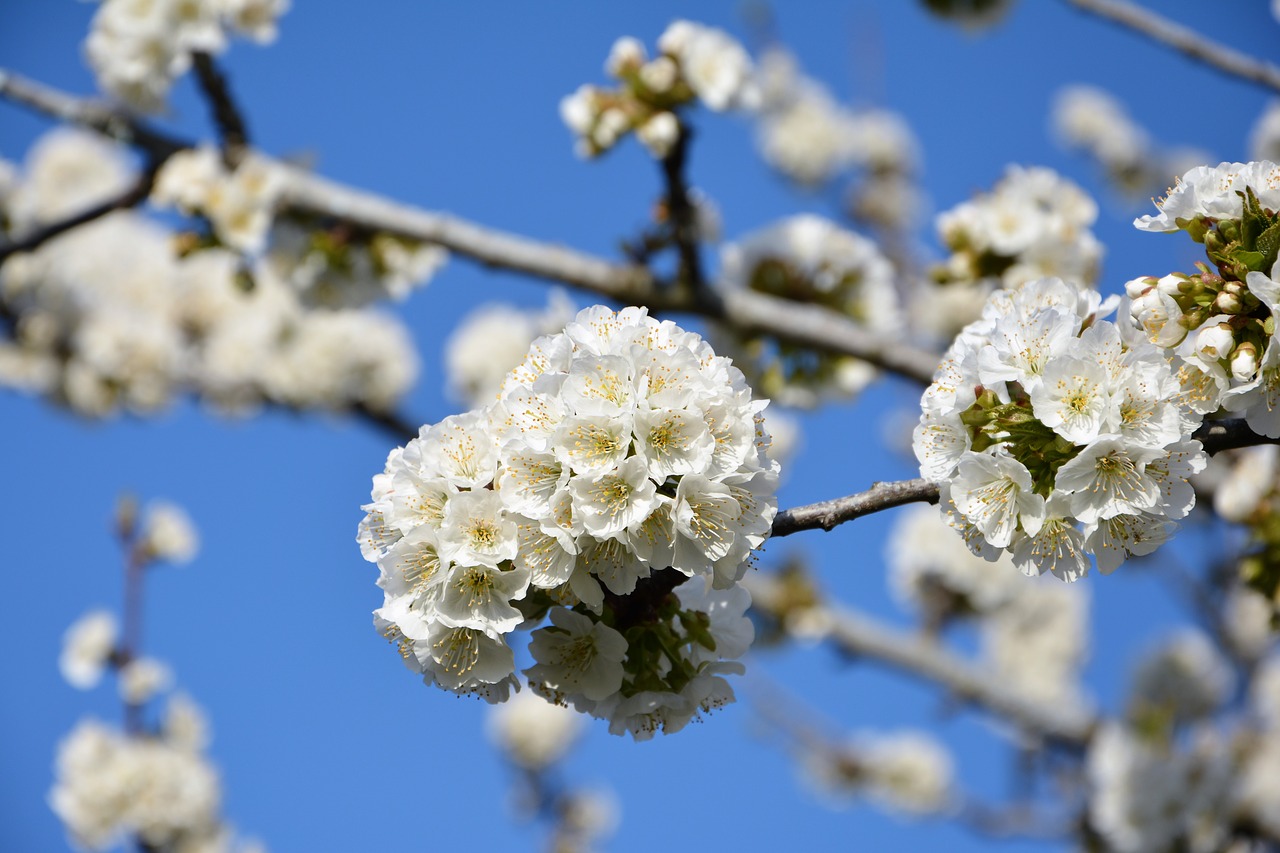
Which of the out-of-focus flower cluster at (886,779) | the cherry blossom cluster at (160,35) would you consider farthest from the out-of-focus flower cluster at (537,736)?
the cherry blossom cluster at (160,35)

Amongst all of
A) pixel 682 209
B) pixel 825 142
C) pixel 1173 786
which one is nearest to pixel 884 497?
pixel 682 209

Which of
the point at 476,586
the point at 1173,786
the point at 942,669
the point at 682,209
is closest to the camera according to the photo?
the point at 476,586

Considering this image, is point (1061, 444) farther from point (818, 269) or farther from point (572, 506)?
point (818, 269)

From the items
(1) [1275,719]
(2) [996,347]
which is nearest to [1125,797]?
(1) [1275,719]

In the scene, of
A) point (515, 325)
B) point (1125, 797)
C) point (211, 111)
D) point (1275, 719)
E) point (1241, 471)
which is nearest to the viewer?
point (1241, 471)

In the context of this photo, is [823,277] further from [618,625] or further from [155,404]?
[155,404]

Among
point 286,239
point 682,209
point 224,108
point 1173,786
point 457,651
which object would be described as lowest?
point 457,651

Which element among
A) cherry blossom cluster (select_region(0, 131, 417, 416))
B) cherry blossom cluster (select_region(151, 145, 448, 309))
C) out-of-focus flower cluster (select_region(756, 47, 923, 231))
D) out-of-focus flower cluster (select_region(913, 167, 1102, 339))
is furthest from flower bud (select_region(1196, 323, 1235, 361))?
out-of-focus flower cluster (select_region(756, 47, 923, 231))
